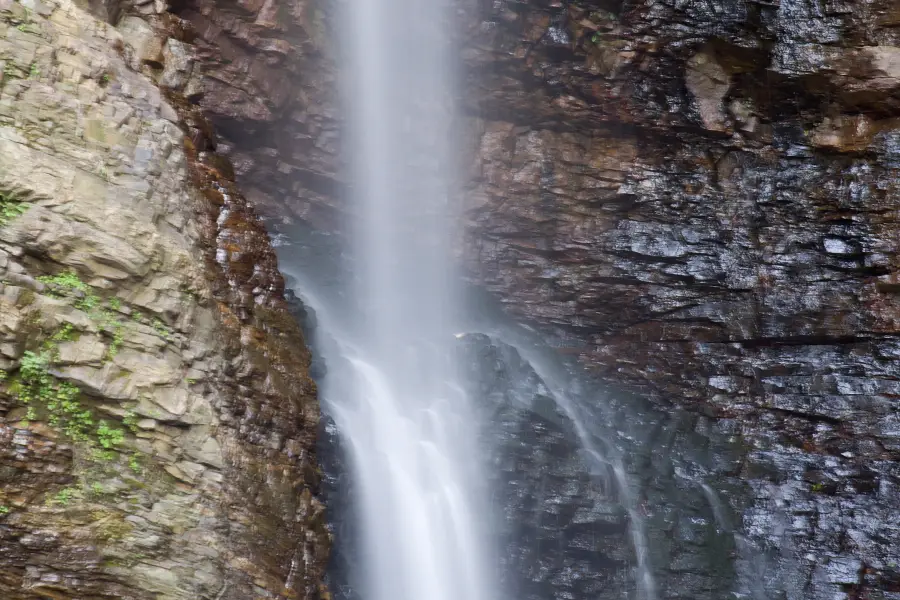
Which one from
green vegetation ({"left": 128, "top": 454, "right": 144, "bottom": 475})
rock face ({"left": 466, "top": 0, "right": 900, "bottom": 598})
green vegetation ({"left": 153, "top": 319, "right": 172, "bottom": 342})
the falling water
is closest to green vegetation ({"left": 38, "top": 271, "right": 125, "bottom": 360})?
green vegetation ({"left": 153, "top": 319, "right": 172, "bottom": 342})

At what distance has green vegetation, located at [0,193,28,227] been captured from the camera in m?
6.67

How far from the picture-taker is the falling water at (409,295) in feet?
37.9

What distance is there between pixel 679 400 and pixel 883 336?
3.90m

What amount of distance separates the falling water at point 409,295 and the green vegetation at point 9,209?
577 cm

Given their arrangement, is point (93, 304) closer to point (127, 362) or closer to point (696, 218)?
point (127, 362)

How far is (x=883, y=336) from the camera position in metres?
13.3

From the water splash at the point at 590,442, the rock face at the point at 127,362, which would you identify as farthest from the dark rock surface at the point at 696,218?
the rock face at the point at 127,362

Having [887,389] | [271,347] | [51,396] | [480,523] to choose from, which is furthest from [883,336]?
[51,396]

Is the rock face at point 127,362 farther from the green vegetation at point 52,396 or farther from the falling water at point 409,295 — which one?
the falling water at point 409,295

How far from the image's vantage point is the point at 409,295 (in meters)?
15.8

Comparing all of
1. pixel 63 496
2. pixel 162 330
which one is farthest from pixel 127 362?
pixel 63 496

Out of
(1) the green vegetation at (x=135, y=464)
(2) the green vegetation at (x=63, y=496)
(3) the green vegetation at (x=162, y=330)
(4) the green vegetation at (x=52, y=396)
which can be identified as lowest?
(2) the green vegetation at (x=63, y=496)

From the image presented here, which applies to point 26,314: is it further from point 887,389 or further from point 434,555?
point 887,389

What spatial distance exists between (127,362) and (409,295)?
910cm
